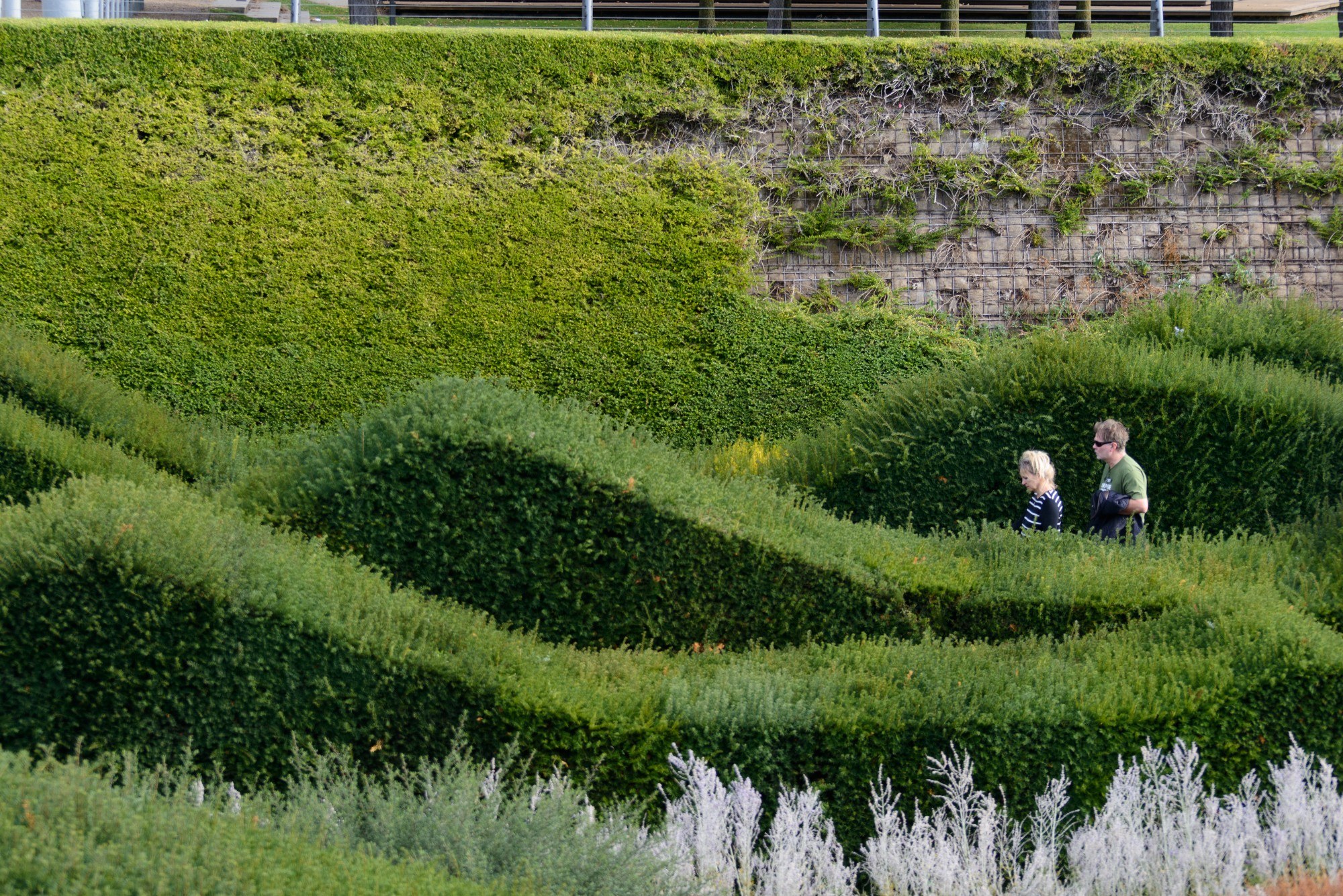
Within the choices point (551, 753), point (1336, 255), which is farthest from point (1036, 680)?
point (1336, 255)

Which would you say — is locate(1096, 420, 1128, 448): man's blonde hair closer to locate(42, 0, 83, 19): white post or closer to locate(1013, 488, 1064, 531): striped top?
locate(1013, 488, 1064, 531): striped top

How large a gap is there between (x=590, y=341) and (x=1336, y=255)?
791 cm

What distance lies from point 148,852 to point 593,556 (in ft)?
12.2

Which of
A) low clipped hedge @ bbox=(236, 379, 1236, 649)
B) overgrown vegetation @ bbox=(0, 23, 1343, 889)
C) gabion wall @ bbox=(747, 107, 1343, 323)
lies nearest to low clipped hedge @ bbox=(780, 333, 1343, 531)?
overgrown vegetation @ bbox=(0, 23, 1343, 889)

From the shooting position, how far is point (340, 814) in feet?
12.4

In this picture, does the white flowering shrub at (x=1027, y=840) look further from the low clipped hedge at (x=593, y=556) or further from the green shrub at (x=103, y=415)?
the green shrub at (x=103, y=415)

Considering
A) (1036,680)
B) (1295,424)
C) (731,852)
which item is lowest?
(731,852)

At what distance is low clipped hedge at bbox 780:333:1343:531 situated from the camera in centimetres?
791

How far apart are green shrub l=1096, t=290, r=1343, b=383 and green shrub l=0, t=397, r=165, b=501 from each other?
7.24m

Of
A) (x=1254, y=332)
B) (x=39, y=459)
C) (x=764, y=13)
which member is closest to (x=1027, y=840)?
(x=39, y=459)

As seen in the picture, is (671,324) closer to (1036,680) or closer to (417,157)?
(417,157)

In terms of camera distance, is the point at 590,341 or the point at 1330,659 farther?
the point at 590,341

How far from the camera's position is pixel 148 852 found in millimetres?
2766

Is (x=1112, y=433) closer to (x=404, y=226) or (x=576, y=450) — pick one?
(x=576, y=450)
